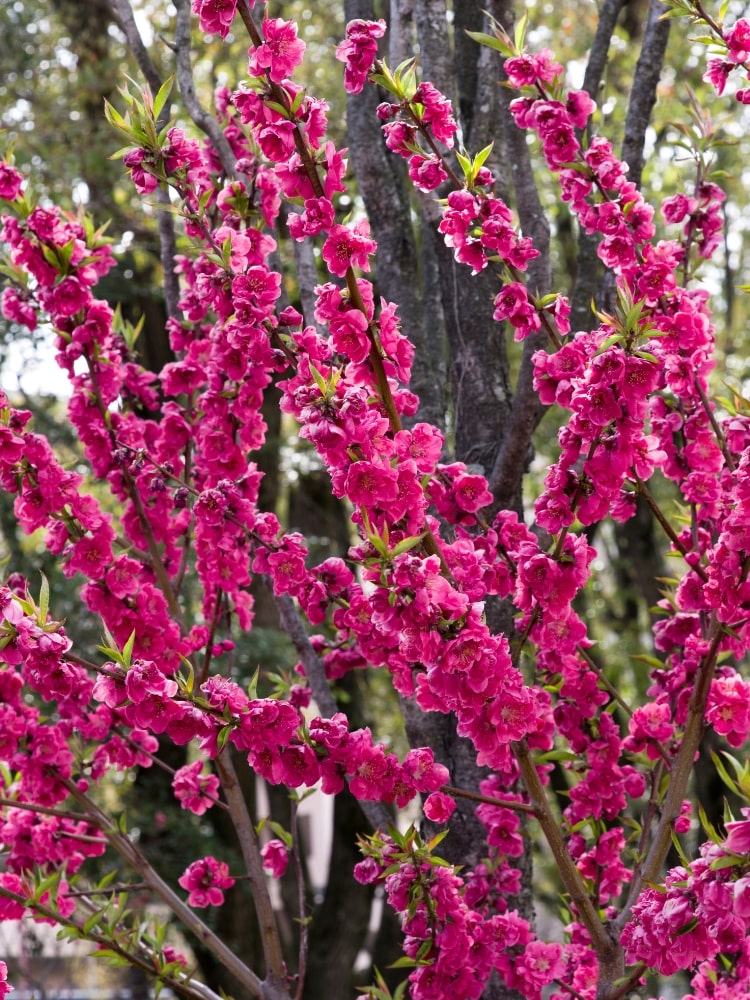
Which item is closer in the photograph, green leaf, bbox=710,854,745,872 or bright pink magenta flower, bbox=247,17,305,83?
green leaf, bbox=710,854,745,872

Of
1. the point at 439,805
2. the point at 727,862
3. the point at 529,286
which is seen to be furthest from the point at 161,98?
the point at 727,862

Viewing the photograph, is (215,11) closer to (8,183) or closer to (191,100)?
(8,183)

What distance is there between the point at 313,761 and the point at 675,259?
145 centimetres

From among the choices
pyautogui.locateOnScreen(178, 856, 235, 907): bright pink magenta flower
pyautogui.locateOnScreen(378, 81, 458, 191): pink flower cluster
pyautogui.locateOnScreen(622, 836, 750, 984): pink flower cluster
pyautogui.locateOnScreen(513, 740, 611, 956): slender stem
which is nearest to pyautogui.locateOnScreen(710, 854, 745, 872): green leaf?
pyautogui.locateOnScreen(622, 836, 750, 984): pink flower cluster

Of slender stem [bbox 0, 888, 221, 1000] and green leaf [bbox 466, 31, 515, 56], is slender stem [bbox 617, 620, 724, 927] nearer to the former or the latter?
slender stem [bbox 0, 888, 221, 1000]

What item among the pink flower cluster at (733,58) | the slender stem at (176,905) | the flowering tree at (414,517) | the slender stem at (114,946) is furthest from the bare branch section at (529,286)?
the slender stem at (114,946)

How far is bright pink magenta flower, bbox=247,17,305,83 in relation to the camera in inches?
78.8

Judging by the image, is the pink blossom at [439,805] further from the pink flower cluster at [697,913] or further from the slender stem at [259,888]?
the slender stem at [259,888]

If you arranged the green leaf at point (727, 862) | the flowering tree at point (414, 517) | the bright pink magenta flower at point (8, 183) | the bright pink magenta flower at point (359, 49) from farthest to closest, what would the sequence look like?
the bright pink magenta flower at point (8, 183) < the bright pink magenta flower at point (359, 49) < the flowering tree at point (414, 517) < the green leaf at point (727, 862)

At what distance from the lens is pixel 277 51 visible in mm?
2025

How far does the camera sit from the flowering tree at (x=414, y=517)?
76.4 inches

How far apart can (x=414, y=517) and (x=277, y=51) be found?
0.91 meters

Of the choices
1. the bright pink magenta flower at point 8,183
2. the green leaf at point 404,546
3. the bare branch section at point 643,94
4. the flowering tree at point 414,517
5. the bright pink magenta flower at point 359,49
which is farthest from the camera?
the bare branch section at point 643,94

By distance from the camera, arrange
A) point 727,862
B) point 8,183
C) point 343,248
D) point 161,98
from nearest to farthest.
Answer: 1. point 727,862
2. point 343,248
3. point 161,98
4. point 8,183
